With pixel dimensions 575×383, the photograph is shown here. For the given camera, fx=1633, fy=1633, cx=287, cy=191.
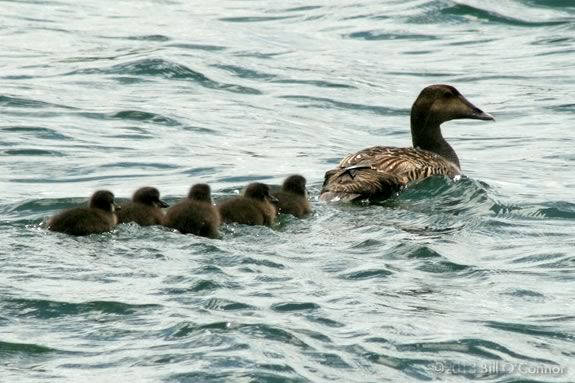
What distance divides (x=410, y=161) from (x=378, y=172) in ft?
1.77

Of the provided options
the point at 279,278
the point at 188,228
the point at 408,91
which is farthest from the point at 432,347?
the point at 408,91

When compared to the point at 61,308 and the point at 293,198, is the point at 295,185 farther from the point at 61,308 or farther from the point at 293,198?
the point at 61,308

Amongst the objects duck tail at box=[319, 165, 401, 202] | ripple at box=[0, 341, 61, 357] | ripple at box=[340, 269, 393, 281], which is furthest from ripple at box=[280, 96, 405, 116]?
ripple at box=[0, 341, 61, 357]

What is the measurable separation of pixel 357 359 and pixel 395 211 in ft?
14.3

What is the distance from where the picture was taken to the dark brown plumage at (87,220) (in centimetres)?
1170

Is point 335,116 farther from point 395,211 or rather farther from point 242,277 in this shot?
point 242,277

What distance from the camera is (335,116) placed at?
19.6 meters

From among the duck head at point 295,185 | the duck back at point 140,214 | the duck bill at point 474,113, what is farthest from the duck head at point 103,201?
the duck bill at point 474,113

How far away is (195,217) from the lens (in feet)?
38.8

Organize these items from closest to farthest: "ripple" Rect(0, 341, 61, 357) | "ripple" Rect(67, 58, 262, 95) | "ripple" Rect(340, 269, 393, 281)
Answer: "ripple" Rect(0, 341, 61, 357) → "ripple" Rect(340, 269, 393, 281) → "ripple" Rect(67, 58, 262, 95)

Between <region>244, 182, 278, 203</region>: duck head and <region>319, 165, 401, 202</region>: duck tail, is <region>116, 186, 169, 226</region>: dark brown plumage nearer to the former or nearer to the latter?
<region>244, 182, 278, 203</region>: duck head

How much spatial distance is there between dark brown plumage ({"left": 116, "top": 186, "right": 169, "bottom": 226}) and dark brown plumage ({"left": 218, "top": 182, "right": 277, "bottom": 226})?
19.3 inches

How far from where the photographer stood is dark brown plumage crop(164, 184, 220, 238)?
1178 cm

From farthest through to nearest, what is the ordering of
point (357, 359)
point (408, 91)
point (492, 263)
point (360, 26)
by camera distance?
point (360, 26) < point (408, 91) < point (492, 263) < point (357, 359)
